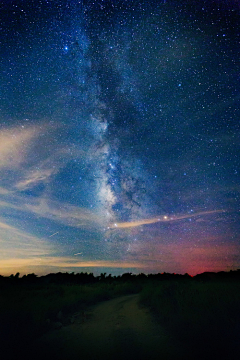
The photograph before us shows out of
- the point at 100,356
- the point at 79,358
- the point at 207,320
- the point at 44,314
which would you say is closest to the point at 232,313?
the point at 207,320

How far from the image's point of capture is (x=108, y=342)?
20.4 feet

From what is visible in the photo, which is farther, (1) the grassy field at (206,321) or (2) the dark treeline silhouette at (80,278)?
(2) the dark treeline silhouette at (80,278)

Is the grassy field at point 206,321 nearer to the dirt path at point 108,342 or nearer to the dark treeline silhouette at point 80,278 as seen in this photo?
the dirt path at point 108,342

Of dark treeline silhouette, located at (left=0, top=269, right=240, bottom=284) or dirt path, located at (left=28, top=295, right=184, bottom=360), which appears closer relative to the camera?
dirt path, located at (left=28, top=295, right=184, bottom=360)

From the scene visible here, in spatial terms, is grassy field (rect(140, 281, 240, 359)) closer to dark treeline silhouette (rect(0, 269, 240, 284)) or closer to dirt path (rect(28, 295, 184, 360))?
dirt path (rect(28, 295, 184, 360))

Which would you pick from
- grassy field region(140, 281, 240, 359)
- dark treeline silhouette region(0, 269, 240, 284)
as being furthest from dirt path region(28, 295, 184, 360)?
dark treeline silhouette region(0, 269, 240, 284)

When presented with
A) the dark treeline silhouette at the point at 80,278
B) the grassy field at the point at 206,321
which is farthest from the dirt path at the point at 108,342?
the dark treeline silhouette at the point at 80,278

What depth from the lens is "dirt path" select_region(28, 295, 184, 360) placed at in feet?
17.4

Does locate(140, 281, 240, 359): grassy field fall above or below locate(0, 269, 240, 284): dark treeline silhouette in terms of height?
below

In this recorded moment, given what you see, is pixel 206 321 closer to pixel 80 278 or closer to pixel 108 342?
pixel 108 342

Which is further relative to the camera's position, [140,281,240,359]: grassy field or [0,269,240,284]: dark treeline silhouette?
[0,269,240,284]: dark treeline silhouette

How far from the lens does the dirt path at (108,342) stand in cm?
530

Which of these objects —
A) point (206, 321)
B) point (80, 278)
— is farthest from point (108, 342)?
point (80, 278)

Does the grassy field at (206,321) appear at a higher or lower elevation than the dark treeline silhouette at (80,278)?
lower
